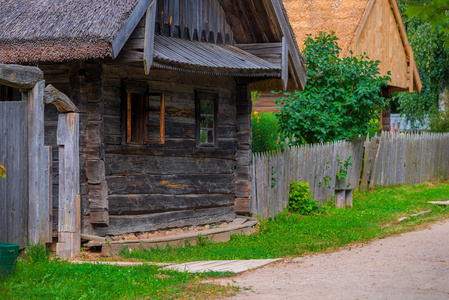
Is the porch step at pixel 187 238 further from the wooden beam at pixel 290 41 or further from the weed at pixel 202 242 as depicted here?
the wooden beam at pixel 290 41

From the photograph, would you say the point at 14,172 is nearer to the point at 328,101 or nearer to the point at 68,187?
the point at 68,187

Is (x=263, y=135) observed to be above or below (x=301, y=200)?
above

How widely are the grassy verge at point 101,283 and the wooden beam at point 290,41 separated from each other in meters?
5.41

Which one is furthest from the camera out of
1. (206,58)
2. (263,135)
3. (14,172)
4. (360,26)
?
(360,26)

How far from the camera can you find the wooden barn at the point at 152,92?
8.12 metres

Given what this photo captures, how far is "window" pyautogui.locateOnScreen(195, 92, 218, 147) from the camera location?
10.6 meters

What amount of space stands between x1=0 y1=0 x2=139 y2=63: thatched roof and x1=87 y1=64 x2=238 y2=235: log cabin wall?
0.94m

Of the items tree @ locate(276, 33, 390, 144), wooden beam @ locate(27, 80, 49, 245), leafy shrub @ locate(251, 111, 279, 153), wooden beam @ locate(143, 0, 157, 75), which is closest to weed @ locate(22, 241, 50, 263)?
wooden beam @ locate(27, 80, 49, 245)

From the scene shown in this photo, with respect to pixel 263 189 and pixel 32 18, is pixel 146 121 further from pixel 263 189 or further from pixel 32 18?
pixel 263 189

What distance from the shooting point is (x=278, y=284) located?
668 cm

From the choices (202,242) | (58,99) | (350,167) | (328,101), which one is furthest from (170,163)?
(350,167)

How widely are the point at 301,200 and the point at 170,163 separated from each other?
4034 mm

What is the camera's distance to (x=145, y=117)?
9617mm

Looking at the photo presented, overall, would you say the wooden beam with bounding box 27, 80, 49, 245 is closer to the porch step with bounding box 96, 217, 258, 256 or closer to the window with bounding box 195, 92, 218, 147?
the porch step with bounding box 96, 217, 258, 256
